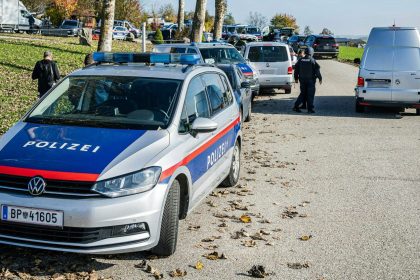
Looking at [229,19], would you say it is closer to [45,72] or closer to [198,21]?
[198,21]

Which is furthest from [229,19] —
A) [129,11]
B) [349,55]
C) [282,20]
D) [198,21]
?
[198,21]

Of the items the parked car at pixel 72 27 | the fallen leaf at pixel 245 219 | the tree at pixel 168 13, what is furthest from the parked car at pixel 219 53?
the tree at pixel 168 13

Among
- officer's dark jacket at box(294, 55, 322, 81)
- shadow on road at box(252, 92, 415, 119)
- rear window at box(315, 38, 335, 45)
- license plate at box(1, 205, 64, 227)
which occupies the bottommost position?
shadow on road at box(252, 92, 415, 119)

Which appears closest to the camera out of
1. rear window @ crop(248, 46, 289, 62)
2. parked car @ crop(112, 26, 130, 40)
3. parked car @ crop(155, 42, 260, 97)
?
parked car @ crop(155, 42, 260, 97)

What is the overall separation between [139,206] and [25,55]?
20.8 m

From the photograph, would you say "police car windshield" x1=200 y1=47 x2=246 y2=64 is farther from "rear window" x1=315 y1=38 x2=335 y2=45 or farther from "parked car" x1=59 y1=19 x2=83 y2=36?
"parked car" x1=59 y1=19 x2=83 y2=36

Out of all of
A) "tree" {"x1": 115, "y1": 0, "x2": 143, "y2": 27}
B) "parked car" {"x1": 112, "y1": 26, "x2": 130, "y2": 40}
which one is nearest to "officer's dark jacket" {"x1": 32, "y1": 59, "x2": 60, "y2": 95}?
"parked car" {"x1": 112, "y1": 26, "x2": 130, "y2": 40}

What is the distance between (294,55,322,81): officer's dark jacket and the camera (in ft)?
53.3

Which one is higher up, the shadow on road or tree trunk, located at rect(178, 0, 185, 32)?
tree trunk, located at rect(178, 0, 185, 32)

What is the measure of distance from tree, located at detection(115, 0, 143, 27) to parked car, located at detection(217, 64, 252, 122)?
169 ft

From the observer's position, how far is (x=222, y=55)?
17.1 metres

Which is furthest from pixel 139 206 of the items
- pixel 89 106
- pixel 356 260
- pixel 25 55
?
pixel 25 55

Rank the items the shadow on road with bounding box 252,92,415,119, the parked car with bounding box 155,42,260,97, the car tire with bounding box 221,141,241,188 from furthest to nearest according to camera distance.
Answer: the shadow on road with bounding box 252,92,415,119
the parked car with bounding box 155,42,260,97
the car tire with bounding box 221,141,241,188

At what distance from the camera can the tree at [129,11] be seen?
65.8 meters
